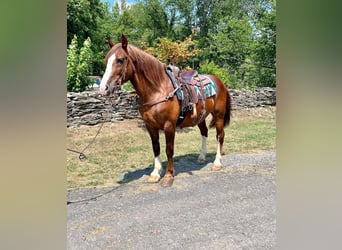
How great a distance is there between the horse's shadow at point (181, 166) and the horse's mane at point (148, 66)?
570 mm

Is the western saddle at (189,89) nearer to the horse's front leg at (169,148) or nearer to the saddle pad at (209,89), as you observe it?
the saddle pad at (209,89)

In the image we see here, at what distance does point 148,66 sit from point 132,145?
2.21 ft

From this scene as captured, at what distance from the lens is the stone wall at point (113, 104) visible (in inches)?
76.6

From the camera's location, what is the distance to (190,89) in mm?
1713

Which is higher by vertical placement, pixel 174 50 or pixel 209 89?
pixel 174 50

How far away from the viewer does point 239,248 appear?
1118 mm

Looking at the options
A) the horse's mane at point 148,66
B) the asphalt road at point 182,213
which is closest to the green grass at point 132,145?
the asphalt road at point 182,213

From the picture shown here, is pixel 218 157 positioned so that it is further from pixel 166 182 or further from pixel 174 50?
pixel 174 50

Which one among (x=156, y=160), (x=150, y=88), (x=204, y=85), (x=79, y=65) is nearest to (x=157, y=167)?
(x=156, y=160)

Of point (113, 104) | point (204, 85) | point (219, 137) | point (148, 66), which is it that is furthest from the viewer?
point (113, 104)
